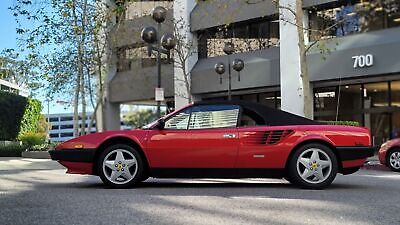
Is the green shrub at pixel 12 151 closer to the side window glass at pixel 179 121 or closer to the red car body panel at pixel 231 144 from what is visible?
the red car body panel at pixel 231 144

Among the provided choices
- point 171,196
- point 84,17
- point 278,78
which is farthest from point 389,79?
point 171,196

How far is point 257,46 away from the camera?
1057 inches

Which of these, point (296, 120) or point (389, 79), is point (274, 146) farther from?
point (389, 79)

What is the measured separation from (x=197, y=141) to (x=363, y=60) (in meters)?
15.1

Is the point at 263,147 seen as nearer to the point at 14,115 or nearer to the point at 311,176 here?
the point at 311,176

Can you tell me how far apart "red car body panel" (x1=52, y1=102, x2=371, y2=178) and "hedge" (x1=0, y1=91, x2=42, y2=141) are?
25438mm

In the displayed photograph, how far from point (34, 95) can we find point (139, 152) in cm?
2464

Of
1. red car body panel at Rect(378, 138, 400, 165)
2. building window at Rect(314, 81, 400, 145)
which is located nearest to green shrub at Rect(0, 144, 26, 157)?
building window at Rect(314, 81, 400, 145)

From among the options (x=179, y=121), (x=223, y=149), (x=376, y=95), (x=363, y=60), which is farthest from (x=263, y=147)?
(x=376, y=95)

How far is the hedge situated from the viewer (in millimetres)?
31172

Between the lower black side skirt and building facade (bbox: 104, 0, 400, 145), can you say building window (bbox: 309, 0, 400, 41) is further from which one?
the lower black side skirt

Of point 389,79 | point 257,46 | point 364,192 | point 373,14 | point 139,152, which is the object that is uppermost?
point 257,46

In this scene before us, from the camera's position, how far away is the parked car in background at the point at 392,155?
12.8 meters

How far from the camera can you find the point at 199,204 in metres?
6.00
